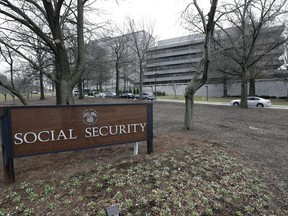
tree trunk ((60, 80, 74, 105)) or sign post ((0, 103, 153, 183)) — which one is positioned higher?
tree trunk ((60, 80, 74, 105))

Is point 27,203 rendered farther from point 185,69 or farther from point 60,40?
point 185,69

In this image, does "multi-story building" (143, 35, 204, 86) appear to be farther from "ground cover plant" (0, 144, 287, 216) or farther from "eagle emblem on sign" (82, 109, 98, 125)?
"ground cover plant" (0, 144, 287, 216)

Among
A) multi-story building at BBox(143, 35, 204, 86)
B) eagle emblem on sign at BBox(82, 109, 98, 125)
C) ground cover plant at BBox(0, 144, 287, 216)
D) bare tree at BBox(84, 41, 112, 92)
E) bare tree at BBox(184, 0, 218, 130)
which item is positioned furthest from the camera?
multi-story building at BBox(143, 35, 204, 86)

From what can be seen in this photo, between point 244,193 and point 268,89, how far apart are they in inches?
1820

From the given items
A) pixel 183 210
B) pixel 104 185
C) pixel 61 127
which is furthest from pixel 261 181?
pixel 61 127

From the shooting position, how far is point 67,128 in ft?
13.3

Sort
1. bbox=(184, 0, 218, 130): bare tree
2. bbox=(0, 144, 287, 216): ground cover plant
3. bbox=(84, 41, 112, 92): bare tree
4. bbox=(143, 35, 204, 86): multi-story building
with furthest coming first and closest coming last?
bbox=(143, 35, 204, 86): multi-story building, bbox=(84, 41, 112, 92): bare tree, bbox=(184, 0, 218, 130): bare tree, bbox=(0, 144, 287, 216): ground cover plant

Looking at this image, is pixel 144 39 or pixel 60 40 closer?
pixel 60 40

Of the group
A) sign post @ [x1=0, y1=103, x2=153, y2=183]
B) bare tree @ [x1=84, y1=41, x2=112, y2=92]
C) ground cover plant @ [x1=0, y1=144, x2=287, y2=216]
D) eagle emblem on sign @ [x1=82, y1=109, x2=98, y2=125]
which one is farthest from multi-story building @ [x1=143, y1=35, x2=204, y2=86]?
ground cover plant @ [x1=0, y1=144, x2=287, y2=216]

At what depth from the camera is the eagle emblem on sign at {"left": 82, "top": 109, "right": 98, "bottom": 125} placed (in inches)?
167

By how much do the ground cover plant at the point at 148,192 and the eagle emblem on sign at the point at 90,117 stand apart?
0.98 metres

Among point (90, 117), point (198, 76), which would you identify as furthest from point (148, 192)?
point (198, 76)

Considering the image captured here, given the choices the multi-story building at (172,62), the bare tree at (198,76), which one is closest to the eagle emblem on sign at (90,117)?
the bare tree at (198,76)

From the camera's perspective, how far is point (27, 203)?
2.95m
